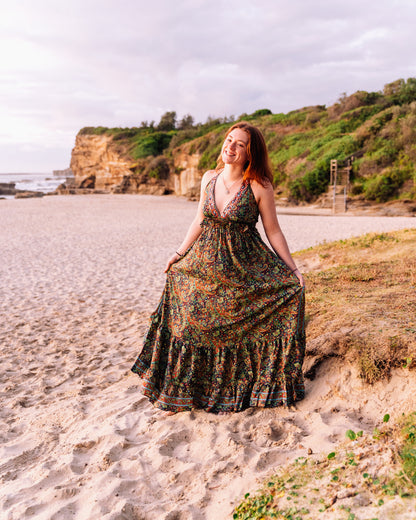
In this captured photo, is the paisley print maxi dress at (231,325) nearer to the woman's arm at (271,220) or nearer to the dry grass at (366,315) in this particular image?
the woman's arm at (271,220)

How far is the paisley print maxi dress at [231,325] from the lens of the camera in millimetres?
2982

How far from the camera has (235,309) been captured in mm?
2984

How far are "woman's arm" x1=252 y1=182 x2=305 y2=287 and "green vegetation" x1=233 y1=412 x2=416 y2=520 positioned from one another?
43.8 inches

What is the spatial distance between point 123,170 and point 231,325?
1696 inches

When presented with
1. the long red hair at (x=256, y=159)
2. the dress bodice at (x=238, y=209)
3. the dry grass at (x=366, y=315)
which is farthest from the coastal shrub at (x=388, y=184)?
the dress bodice at (x=238, y=209)

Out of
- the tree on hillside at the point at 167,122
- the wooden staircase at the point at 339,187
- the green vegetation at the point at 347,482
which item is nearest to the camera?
the green vegetation at the point at 347,482

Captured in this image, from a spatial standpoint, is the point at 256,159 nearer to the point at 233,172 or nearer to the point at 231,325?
the point at 233,172

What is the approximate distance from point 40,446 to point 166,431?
2.89 feet

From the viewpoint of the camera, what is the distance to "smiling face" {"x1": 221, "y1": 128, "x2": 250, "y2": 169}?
10.1 ft

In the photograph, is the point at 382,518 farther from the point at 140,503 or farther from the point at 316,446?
the point at 140,503

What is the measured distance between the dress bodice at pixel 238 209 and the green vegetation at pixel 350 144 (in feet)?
45.9

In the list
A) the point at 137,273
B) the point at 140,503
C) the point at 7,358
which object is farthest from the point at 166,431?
the point at 137,273

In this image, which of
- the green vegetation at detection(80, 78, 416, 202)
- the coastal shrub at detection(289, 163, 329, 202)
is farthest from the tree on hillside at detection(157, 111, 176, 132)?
the coastal shrub at detection(289, 163, 329, 202)

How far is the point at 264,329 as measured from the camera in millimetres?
3021
